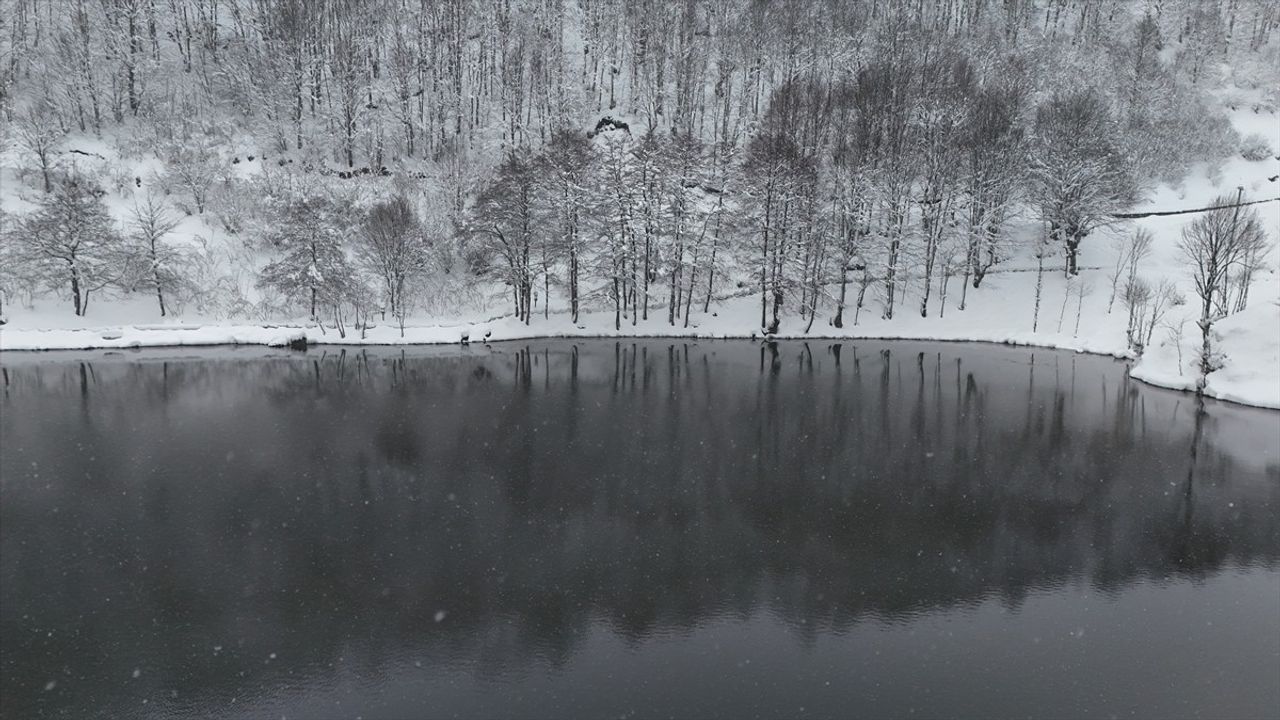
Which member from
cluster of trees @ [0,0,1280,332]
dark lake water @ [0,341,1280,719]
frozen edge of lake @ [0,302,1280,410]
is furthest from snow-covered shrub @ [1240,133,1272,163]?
dark lake water @ [0,341,1280,719]

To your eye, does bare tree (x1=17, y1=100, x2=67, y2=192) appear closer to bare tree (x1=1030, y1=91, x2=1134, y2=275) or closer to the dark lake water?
the dark lake water

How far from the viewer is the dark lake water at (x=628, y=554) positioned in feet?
57.5

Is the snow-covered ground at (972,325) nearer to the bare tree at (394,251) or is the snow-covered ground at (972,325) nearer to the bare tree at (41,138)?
the bare tree at (394,251)

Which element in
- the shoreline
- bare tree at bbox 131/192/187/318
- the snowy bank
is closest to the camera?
the snowy bank

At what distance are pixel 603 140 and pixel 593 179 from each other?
90.9 feet

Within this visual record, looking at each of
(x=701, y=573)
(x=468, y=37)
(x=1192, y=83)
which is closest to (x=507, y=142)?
(x=468, y=37)

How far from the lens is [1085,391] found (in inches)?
1804

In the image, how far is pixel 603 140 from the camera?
90.9m

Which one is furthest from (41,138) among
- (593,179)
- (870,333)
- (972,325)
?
(972,325)

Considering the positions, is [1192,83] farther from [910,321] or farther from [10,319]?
[10,319]

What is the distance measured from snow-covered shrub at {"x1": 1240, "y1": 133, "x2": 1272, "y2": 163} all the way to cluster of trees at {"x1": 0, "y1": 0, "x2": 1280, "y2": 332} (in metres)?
3.93

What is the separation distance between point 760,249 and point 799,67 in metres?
43.2

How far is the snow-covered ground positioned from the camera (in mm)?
46906

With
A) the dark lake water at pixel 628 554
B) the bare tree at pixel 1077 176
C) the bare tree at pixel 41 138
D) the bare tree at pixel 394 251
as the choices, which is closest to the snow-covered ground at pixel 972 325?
the bare tree at pixel 394 251
